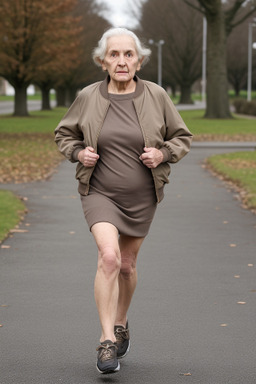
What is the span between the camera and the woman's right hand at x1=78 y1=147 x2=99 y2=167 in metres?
4.53

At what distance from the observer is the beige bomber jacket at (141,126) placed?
4.64 m

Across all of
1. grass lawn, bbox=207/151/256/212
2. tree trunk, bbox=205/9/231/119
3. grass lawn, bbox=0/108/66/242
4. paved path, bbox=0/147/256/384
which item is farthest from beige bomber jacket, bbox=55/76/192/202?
tree trunk, bbox=205/9/231/119

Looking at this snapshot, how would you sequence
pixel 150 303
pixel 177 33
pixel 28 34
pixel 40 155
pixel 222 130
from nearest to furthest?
pixel 150 303 < pixel 40 155 < pixel 222 130 < pixel 28 34 < pixel 177 33

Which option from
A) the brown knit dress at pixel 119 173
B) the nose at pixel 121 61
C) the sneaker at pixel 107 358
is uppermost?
the nose at pixel 121 61

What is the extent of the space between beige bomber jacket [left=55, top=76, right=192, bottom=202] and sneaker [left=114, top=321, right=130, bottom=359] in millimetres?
801

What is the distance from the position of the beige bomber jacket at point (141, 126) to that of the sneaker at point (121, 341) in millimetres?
801

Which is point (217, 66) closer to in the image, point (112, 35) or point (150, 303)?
point (150, 303)

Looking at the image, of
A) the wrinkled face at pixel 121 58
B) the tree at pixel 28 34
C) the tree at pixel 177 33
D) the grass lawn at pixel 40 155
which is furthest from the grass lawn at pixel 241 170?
the tree at pixel 177 33

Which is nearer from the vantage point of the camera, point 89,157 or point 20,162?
point 89,157

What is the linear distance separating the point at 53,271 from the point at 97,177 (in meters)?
2.95

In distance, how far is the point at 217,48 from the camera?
134 feet

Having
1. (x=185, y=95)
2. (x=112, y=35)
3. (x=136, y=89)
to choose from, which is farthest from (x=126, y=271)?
(x=185, y=95)

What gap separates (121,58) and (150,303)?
229cm

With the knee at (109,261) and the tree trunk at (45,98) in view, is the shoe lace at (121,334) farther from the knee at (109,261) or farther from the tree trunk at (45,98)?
the tree trunk at (45,98)
